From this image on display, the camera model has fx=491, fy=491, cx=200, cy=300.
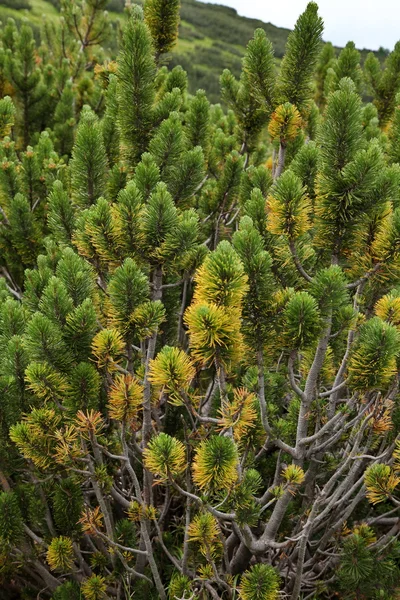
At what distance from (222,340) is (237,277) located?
24 centimetres

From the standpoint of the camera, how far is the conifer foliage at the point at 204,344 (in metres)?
1.77

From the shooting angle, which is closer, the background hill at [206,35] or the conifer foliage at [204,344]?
the conifer foliage at [204,344]

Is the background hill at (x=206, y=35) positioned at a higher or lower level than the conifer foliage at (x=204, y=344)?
higher

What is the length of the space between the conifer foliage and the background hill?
38.2 metres

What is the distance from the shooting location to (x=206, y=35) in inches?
2566

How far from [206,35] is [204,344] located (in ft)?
238

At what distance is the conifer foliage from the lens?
177 cm

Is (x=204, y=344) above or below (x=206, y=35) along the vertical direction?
below

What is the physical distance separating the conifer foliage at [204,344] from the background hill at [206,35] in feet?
125

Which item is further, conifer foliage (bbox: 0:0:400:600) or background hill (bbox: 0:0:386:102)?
background hill (bbox: 0:0:386:102)

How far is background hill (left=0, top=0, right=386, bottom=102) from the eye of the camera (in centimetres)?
4050

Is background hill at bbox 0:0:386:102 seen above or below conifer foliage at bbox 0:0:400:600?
above

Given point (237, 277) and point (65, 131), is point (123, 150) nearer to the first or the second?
point (237, 277)

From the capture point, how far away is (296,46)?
7.65 ft
